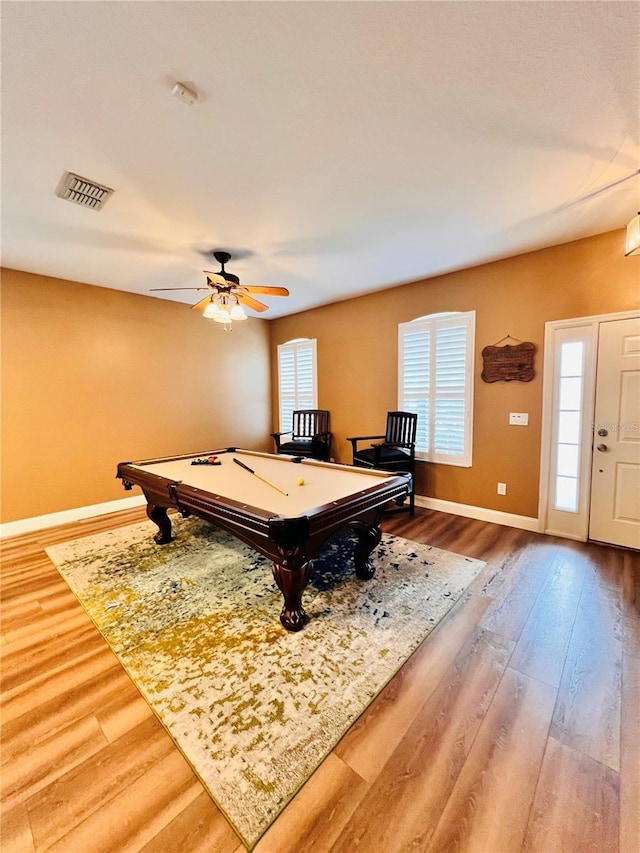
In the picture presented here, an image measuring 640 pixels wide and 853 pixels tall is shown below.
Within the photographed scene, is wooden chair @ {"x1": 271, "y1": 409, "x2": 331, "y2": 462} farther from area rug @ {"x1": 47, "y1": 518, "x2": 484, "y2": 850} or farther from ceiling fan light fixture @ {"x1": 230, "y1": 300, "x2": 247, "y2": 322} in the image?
ceiling fan light fixture @ {"x1": 230, "y1": 300, "x2": 247, "y2": 322}

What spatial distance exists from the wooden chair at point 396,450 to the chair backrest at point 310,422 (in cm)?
113

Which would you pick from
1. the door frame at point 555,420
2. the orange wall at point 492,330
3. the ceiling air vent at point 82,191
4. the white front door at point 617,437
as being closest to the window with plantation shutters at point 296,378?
the orange wall at point 492,330

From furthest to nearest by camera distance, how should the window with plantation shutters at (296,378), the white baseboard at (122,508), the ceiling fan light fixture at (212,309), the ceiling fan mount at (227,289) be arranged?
the window with plantation shutters at (296,378) < the white baseboard at (122,508) < the ceiling fan light fixture at (212,309) < the ceiling fan mount at (227,289)

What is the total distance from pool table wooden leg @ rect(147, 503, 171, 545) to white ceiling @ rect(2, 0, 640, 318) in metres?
2.35

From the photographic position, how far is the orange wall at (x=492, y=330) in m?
2.90

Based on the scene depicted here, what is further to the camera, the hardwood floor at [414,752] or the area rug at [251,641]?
the area rug at [251,641]

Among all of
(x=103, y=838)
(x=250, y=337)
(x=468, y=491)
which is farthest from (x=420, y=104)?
(x=250, y=337)

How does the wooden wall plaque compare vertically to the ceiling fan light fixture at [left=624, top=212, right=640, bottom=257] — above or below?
below

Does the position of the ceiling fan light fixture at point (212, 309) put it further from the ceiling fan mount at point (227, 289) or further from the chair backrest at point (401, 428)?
the chair backrest at point (401, 428)

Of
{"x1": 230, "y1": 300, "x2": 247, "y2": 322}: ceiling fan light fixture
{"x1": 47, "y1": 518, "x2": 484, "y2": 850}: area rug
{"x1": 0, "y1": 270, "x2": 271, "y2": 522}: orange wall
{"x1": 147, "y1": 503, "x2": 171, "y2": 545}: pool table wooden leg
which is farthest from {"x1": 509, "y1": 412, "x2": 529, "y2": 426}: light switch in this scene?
{"x1": 0, "y1": 270, "x2": 271, "y2": 522}: orange wall

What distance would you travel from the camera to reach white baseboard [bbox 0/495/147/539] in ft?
11.4

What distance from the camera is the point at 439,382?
12.7ft

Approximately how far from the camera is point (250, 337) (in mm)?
5586

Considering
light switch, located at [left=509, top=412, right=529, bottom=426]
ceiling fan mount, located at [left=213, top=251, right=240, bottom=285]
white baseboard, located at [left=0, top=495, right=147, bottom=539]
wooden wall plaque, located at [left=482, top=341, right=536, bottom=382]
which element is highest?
ceiling fan mount, located at [left=213, top=251, right=240, bottom=285]
